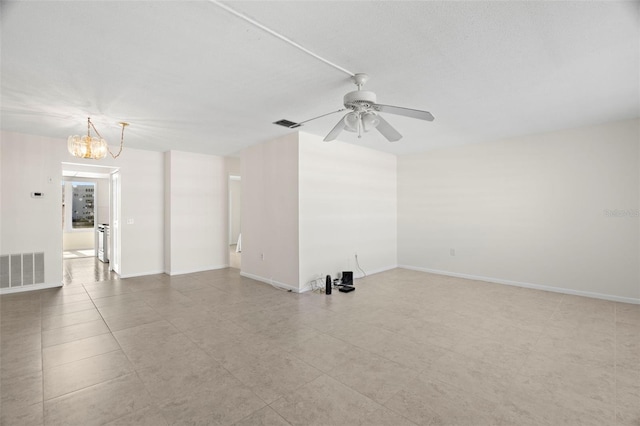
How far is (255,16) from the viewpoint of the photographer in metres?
1.90

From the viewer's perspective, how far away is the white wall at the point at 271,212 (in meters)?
4.70

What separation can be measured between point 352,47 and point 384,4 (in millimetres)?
466

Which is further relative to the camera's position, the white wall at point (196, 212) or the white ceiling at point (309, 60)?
the white wall at point (196, 212)

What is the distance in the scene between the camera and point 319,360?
8.27 feet

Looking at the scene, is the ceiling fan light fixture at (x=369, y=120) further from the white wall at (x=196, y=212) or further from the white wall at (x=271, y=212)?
the white wall at (x=196, y=212)

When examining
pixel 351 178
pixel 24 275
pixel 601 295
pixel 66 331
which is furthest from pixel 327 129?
pixel 24 275

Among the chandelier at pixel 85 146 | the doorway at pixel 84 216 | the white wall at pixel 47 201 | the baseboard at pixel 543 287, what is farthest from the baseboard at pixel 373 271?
the doorway at pixel 84 216

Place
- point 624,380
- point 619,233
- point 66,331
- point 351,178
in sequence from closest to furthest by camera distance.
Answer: point 624,380
point 66,331
point 619,233
point 351,178

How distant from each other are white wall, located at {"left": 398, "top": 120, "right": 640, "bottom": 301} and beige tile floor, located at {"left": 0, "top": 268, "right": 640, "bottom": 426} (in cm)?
61

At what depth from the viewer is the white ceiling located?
1877mm

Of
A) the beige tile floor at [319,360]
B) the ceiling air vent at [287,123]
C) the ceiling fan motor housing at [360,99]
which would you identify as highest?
the ceiling air vent at [287,123]

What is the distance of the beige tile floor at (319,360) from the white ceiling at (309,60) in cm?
252

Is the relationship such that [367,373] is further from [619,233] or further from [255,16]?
[619,233]

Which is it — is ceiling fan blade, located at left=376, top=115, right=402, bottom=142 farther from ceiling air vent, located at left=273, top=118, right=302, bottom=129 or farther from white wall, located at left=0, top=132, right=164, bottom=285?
white wall, located at left=0, top=132, right=164, bottom=285
